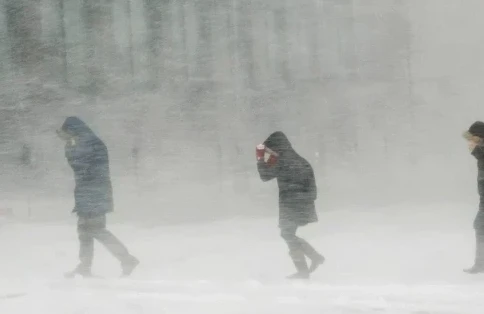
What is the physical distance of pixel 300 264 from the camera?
7680mm

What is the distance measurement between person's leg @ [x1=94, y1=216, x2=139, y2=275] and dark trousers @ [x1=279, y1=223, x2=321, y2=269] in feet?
5.86

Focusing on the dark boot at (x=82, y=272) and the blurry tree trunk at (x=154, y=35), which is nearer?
the dark boot at (x=82, y=272)

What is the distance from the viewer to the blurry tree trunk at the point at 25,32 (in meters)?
15.9

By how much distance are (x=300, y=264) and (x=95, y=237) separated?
229cm

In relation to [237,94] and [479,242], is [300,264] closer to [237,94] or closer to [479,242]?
[479,242]

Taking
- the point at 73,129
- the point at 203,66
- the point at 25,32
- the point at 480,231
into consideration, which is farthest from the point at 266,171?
the point at 25,32

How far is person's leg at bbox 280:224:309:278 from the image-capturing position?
295 inches

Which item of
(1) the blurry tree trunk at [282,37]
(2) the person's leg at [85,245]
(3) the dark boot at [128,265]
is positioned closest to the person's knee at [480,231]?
(3) the dark boot at [128,265]

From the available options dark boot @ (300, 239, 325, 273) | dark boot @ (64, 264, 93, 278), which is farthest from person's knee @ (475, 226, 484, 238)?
dark boot @ (64, 264, 93, 278)

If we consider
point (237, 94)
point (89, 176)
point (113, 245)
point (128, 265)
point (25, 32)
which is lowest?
point (128, 265)

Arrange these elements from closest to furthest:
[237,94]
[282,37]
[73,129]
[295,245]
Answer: [295,245] < [73,129] < [282,37] < [237,94]

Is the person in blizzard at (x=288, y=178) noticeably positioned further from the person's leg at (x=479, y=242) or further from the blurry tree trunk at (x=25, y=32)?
the blurry tree trunk at (x=25, y=32)

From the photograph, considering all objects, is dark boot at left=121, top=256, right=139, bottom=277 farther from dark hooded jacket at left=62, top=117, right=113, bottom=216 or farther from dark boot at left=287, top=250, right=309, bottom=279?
dark boot at left=287, top=250, right=309, bottom=279

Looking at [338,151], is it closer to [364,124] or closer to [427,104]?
[364,124]
